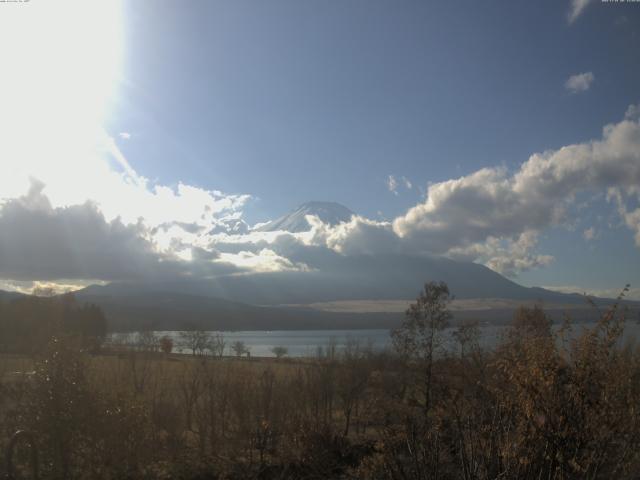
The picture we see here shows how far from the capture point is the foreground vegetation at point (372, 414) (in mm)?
6941

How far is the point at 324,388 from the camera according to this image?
26.2 meters

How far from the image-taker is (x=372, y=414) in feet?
86.6

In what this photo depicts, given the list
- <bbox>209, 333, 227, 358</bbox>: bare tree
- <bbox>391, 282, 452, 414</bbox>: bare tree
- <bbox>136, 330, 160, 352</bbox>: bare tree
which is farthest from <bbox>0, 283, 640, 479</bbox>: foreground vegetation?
<bbox>136, 330, 160, 352</bbox>: bare tree

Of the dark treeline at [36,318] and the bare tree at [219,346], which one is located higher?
the dark treeline at [36,318]

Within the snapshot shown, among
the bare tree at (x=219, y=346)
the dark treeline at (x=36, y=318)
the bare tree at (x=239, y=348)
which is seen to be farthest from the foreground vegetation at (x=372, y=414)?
the dark treeline at (x=36, y=318)

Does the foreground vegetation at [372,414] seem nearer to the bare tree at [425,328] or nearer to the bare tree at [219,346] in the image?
the bare tree at [425,328]

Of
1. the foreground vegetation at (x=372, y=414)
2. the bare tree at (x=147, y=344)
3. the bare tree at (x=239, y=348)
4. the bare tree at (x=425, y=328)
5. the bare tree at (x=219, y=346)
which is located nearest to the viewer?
the foreground vegetation at (x=372, y=414)

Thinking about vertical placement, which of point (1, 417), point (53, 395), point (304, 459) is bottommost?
point (304, 459)

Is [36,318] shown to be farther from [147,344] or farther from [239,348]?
[147,344]

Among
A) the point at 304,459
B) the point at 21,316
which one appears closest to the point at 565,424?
the point at 304,459

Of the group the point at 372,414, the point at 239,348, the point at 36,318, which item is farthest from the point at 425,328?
the point at 36,318

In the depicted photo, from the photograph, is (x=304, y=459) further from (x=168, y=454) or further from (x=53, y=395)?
(x=53, y=395)

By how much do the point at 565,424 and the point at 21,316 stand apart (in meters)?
65.9

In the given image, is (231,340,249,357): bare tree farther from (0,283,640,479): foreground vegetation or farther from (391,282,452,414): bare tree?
(0,283,640,479): foreground vegetation
